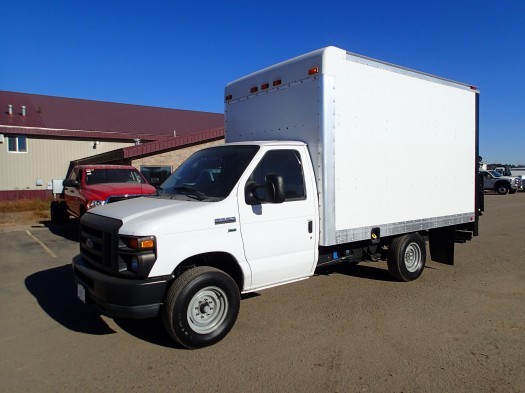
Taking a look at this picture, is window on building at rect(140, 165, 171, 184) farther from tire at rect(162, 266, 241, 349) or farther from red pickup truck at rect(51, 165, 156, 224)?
tire at rect(162, 266, 241, 349)

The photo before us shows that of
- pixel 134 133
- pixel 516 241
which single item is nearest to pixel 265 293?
pixel 516 241

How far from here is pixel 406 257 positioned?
6633mm

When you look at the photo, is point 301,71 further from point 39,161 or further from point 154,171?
point 39,161

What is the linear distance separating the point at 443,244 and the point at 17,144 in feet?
80.7

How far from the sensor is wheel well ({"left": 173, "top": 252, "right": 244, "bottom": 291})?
4285 mm

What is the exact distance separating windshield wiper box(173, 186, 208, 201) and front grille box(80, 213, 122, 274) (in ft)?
2.83

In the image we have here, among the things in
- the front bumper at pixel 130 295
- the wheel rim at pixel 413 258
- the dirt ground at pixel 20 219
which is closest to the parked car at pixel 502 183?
the wheel rim at pixel 413 258

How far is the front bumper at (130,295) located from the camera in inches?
151

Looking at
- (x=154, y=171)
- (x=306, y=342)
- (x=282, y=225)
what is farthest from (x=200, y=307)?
(x=154, y=171)

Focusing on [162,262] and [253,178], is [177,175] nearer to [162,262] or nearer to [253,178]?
[253,178]

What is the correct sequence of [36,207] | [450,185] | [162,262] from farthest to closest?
[36,207] < [450,185] < [162,262]

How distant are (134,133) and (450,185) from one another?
2474cm

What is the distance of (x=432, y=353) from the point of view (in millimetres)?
4086

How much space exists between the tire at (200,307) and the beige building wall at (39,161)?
2362 cm
